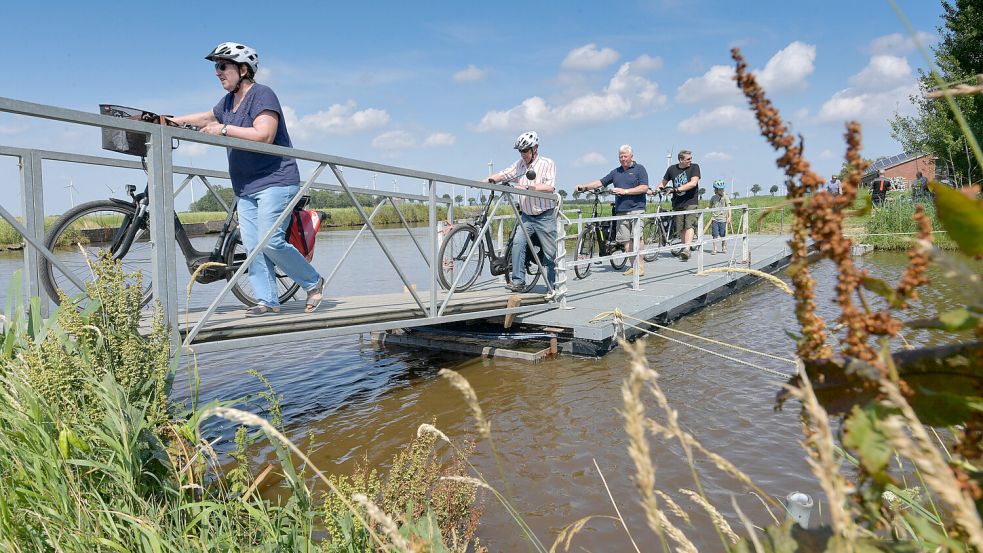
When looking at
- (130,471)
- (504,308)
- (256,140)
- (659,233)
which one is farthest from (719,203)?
(130,471)

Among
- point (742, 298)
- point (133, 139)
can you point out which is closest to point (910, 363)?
point (133, 139)

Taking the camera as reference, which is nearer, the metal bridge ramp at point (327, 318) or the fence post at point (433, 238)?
the metal bridge ramp at point (327, 318)

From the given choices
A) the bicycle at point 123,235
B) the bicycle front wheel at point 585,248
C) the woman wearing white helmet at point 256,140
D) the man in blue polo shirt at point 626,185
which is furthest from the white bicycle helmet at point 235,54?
the bicycle front wheel at point 585,248

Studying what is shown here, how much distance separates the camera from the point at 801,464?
12.6 ft

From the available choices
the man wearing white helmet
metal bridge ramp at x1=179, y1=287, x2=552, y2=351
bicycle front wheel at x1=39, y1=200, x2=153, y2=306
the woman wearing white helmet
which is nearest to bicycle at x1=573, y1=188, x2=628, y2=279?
the man wearing white helmet

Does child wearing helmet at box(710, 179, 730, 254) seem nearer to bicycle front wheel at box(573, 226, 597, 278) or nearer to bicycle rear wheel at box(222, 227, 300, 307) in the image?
bicycle front wheel at box(573, 226, 597, 278)

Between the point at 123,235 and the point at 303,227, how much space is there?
1.23 meters

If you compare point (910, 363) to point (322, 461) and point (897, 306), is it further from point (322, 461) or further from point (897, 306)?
point (322, 461)

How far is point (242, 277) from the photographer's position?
5.83m

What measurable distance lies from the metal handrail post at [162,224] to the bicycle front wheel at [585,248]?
Answer: 268 inches

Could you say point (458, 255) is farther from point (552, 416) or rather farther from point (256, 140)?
point (256, 140)

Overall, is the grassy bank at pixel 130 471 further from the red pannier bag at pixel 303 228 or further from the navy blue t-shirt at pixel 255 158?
the red pannier bag at pixel 303 228

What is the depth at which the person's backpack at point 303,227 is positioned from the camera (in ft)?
16.4

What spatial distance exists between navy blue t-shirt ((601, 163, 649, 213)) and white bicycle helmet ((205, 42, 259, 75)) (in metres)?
6.03
